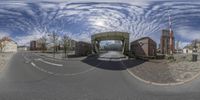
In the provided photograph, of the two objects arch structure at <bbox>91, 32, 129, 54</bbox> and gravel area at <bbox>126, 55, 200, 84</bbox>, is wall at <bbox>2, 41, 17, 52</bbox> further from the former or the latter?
gravel area at <bbox>126, 55, 200, 84</bbox>

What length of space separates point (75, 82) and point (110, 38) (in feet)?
2.51

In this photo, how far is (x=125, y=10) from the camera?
244 centimetres

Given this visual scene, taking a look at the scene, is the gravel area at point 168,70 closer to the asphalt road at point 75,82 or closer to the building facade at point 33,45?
the asphalt road at point 75,82

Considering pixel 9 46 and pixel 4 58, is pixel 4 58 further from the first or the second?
pixel 9 46

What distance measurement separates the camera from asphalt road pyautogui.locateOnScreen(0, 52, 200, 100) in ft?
8.36

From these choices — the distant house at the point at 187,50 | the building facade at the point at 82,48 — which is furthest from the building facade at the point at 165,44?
the building facade at the point at 82,48

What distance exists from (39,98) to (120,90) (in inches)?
41.5

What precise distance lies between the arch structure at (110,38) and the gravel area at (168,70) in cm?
29

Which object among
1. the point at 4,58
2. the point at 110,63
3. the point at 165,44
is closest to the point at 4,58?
the point at 4,58

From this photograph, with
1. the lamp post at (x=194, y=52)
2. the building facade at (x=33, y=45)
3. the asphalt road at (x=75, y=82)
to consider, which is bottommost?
the asphalt road at (x=75, y=82)

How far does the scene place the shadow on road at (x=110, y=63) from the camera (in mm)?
2518

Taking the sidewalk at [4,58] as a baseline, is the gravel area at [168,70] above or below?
below

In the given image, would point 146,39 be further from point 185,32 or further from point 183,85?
point 183,85

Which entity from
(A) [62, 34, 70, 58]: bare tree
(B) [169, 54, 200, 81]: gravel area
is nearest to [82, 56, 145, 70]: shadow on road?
(A) [62, 34, 70, 58]: bare tree
